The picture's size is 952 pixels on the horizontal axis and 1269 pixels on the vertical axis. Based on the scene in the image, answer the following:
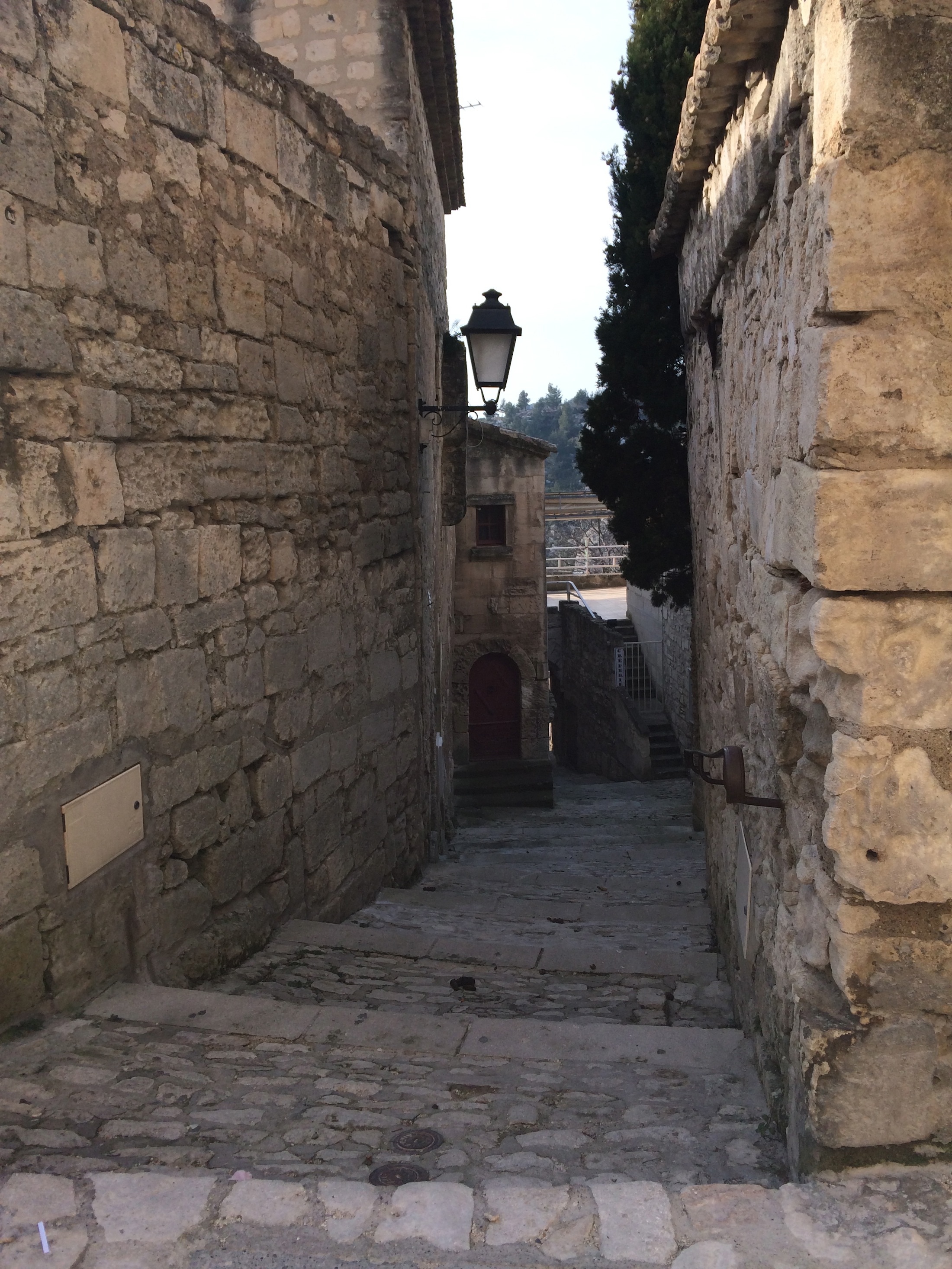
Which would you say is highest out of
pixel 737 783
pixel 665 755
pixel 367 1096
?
pixel 737 783

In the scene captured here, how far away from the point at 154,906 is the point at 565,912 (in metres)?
2.70

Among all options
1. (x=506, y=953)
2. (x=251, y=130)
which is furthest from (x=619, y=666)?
(x=251, y=130)

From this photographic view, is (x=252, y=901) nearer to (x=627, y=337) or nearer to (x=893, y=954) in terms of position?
(x=893, y=954)

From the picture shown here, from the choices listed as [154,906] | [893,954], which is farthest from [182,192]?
[893,954]

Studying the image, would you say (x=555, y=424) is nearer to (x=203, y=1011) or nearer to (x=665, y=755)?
(x=665, y=755)

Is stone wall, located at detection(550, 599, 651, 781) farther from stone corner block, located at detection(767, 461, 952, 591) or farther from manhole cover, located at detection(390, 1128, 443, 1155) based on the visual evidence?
stone corner block, located at detection(767, 461, 952, 591)

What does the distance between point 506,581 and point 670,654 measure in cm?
285

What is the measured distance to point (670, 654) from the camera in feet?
54.3

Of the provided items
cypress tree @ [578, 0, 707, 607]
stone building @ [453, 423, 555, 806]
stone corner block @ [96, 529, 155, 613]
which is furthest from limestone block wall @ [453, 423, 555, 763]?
stone corner block @ [96, 529, 155, 613]

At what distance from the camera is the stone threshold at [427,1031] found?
3.29 metres

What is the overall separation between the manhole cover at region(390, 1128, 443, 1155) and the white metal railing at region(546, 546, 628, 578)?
83.5 ft

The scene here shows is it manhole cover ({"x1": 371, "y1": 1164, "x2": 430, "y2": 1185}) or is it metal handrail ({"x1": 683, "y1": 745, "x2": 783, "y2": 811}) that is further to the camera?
metal handrail ({"x1": 683, "y1": 745, "x2": 783, "y2": 811})

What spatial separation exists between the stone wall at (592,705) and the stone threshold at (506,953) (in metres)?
11.0

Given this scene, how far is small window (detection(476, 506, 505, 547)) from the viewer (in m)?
15.8
